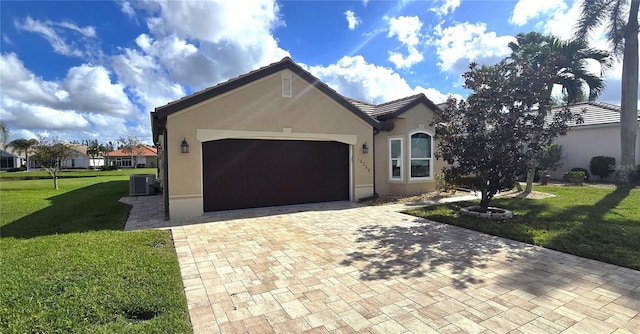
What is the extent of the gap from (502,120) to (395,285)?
6505 mm

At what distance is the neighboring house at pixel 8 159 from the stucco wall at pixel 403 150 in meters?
80.8

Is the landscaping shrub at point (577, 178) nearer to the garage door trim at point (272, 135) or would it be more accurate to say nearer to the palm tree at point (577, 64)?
the palm tree at point (577, 64)

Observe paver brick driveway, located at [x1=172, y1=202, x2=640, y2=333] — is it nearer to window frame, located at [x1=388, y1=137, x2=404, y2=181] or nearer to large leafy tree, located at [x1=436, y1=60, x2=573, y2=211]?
large leafy tree, located at [x1=436, y1=60, x2=573, y2=211]

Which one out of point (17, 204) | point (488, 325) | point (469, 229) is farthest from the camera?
point (17, 204)

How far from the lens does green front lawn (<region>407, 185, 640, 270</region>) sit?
6074 mm

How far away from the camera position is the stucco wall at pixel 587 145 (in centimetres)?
1862

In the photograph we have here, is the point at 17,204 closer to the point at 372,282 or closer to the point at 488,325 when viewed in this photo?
the point at 372,282


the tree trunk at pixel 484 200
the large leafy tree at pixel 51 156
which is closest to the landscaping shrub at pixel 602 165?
the tree trunk at pixel 484 200

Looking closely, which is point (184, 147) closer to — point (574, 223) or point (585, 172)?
point (574, 223)

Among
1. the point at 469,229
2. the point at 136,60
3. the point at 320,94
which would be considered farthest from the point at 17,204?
the point at 469,229

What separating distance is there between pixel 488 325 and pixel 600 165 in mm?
20963

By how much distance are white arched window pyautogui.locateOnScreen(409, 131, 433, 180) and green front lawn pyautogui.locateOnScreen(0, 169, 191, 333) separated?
33.6 ft

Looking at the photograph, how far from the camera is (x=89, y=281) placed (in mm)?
4480

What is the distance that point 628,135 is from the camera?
1504 cm
